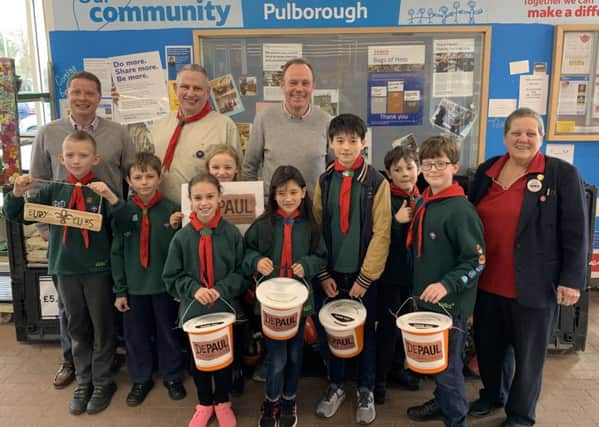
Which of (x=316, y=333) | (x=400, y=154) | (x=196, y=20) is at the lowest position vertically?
(x=316, y=333)

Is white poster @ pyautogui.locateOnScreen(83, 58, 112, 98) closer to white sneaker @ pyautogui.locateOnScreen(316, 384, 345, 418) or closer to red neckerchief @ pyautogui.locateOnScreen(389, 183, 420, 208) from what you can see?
red neckerchief @ pyautogui.locateOnScreen(389, 183, 420, 208)

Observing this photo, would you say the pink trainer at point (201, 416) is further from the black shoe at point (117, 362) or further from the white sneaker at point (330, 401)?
the black shoe at point (117, 362)

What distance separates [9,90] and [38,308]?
137cm

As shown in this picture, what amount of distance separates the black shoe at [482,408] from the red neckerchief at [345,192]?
1.11m

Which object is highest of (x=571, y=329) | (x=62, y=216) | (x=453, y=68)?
(x=453, y=68)

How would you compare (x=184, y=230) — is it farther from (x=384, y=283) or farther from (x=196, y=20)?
(x=196, y=20)

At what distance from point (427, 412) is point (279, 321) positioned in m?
0.94

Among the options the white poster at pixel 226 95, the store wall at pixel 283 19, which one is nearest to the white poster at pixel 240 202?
the white poster at pixel 226 95

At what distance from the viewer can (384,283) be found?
2.43 meters

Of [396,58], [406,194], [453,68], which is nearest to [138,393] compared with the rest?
[406,194]

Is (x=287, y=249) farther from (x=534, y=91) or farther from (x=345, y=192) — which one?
(x=534, y=91)

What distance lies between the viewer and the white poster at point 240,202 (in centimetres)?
236

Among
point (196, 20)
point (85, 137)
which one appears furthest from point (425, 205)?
point (196, 20)

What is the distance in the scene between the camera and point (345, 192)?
218 centimetres
